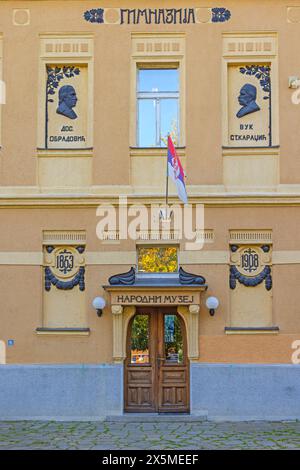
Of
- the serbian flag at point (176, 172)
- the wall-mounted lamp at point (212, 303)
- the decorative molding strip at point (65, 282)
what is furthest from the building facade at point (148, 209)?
the serbian flag at point (176, 172)

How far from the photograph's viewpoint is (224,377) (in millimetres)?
14133

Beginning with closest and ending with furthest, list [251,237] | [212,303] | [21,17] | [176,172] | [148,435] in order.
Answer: [148,435] < [176,172] < [212,303] < [251,237] < [21,17]

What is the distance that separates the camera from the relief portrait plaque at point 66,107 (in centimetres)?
1491

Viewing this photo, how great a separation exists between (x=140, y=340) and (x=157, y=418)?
1.64 m

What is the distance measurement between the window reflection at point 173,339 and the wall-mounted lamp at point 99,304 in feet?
4.55

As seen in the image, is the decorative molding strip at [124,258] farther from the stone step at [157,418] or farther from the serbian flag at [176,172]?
the stone step at [157,418]

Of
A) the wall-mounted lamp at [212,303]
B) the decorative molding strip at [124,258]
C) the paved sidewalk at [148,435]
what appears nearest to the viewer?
the paved sidewalk at [148,435]

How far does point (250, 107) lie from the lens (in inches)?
583

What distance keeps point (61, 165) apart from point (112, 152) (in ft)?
3.60

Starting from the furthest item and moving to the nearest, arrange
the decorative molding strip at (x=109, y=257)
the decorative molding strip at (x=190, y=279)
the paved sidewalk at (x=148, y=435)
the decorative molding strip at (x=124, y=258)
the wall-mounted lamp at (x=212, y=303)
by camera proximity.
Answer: the decorative molding strip at (x=109, y=257), the decorative molding strip at (x=124, y=258), the decorative molding strip at (x=190, y=279), the wall-mounted lamp at (x=212, y=303), the paved sidewalk at (x=148, y=435)

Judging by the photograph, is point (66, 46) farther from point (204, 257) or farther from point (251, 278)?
point (251, 278)

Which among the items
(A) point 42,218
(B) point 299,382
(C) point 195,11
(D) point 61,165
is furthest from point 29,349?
(C) point 195,11

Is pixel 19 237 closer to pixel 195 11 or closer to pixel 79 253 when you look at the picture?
pixel 79 253

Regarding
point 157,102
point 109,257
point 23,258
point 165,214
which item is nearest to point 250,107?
point 157,102
